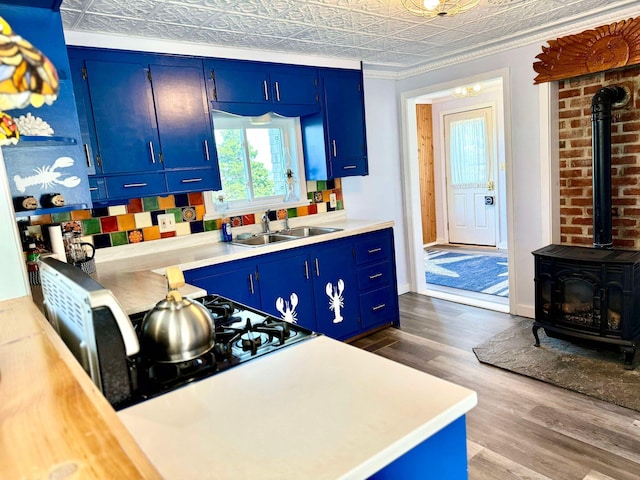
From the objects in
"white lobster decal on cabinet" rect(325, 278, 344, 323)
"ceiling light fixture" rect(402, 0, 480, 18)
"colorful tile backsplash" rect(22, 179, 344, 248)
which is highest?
"ceiling light fixture" rect(402, 0, 480, 18)

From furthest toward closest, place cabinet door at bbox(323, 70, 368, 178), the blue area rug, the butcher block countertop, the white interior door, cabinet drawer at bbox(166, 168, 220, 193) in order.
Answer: the white interior door < the blue area rug < cabinet door at bbox(323, 70, 368, 178) < cabinet drawer at bbox(166, 168, 220, 193) < the butcher block countertop

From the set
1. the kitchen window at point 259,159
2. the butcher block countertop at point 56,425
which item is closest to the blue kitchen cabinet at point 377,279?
the kitchen window at point 259,159

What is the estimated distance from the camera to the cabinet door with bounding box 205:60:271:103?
9.98 feet

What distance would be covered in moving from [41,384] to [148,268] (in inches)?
69.0

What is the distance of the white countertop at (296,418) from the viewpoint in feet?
2.51

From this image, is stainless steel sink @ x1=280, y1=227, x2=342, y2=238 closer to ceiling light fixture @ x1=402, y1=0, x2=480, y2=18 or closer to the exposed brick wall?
ceiling light fixture @ x1=402, y1=0, x2=480, y2=18

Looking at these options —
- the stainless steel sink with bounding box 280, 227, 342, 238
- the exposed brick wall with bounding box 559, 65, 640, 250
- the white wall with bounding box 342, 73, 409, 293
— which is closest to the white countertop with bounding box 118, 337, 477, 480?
the stainless steel sink with bounding box 280, 227, 342, 238

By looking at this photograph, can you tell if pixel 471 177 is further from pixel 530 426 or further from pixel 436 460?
pixel 436 460

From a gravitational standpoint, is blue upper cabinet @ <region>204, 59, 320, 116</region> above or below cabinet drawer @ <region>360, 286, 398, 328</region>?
above

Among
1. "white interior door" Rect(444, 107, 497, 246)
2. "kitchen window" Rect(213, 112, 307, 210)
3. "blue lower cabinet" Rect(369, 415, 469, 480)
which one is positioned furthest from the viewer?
"white interior door" Rect(444, 107, 497, 246)

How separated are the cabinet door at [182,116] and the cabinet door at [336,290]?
108cm

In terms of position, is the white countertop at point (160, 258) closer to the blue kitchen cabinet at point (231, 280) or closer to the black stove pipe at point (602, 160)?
the blue kitchen cabinet at point (231, 280)

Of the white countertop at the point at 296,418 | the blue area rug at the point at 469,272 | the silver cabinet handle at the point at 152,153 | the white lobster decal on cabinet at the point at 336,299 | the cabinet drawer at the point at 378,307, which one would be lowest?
the blue area rug at the point at 469,272

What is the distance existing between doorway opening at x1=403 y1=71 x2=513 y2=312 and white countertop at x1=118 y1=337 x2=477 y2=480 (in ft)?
14.8
